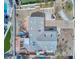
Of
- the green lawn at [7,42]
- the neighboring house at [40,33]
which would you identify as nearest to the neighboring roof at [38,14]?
the neighboring house at [40,33]

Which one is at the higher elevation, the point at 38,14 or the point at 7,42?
the point at 38,14

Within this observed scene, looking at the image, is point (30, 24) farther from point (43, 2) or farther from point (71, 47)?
point (71, 47)

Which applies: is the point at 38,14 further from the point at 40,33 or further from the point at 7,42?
the point at 7,42

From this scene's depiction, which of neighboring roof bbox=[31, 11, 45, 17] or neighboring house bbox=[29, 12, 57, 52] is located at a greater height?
neighboring roof bbox=[31, 11, 45, 17]

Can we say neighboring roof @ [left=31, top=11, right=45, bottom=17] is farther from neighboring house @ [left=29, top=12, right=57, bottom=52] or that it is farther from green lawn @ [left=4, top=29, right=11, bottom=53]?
green lawn @ [left=4, top=29, right=11, bottom=53]

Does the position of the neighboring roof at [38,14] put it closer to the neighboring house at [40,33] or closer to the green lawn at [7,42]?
the neighboring house at [40,33]

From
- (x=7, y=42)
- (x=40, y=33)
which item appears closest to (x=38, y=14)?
(x=40, y=33)

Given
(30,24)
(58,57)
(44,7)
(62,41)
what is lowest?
(58,57)

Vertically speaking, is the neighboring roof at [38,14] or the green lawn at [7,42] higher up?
the neighboring roof at [38,14]

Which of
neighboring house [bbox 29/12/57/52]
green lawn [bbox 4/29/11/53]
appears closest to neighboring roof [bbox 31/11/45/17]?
neighboring house [bbox 29/12/57/52]

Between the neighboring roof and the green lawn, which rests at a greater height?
the neighboring roof
